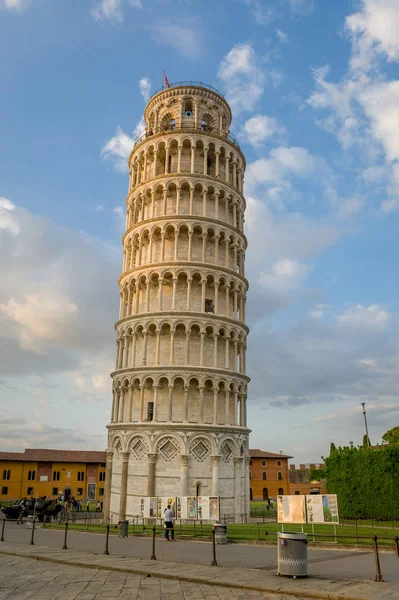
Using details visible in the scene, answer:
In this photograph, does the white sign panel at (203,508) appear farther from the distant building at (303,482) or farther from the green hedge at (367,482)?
the distant building at (303,482)

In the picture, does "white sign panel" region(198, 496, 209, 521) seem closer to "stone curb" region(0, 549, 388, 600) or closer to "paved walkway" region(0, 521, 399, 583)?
"paved walkway" region(0, 521, 399, 583)

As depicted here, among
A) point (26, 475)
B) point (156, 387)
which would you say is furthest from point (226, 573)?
point (26, 475)

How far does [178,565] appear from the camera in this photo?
14.8 meters

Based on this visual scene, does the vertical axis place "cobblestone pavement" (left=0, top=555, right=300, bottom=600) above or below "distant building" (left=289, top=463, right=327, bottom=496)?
below

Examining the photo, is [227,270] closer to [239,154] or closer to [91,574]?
[239,154]

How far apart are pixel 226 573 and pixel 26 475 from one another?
7185 cm

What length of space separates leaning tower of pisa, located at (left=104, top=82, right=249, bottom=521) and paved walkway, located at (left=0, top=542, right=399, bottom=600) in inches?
837

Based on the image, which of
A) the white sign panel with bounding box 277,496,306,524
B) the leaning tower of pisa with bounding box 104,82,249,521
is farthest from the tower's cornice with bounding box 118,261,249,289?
the white sign panel with bounding box 277,496,306,524

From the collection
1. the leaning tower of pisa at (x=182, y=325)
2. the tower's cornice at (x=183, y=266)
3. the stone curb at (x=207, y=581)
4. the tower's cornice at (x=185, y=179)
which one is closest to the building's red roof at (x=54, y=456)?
the leaning tower of pisa at (x=182, y=325)

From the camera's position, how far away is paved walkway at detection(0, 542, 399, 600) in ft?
35.8

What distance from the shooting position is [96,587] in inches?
479

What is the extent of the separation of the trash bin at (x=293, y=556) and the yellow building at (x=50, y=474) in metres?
69.5

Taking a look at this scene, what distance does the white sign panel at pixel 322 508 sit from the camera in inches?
837

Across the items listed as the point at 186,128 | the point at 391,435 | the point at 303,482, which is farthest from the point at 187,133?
the point at 303,482
